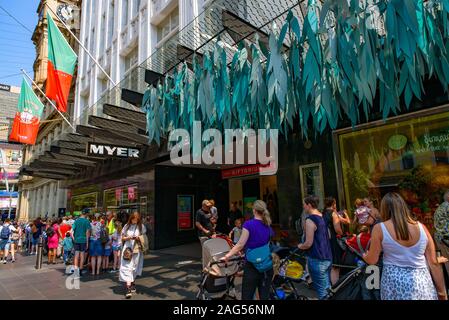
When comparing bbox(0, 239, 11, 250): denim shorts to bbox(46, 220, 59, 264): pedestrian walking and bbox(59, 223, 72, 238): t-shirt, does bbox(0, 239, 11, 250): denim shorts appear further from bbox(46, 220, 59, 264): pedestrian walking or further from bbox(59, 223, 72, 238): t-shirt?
bbox(59, 223, 72, 238): t-shirt

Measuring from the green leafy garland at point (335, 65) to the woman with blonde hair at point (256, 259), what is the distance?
184 centimetres

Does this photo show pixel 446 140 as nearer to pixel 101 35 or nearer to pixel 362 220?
pixel 362 220

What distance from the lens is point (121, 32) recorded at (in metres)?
18.9

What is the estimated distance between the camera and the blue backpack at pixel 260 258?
12.5ft

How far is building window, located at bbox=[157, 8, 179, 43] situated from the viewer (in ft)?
48.7

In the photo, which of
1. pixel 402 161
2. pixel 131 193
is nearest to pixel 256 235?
pixel 402 161

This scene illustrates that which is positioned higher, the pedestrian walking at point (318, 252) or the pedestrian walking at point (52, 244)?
the pedestrian walking at point (318, 252)

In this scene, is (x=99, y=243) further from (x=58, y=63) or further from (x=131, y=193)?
(x=58, y=63)

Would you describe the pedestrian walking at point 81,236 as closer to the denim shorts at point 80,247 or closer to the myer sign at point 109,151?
the denim shorts at point 80,247

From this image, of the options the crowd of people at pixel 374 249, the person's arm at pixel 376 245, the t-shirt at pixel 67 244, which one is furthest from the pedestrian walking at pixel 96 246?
the person's arm at pixel 376 245

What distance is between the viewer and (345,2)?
12.3ft

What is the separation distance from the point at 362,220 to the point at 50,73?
563 inches

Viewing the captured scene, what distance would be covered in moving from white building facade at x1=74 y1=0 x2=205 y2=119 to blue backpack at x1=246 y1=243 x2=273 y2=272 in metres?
8.96
